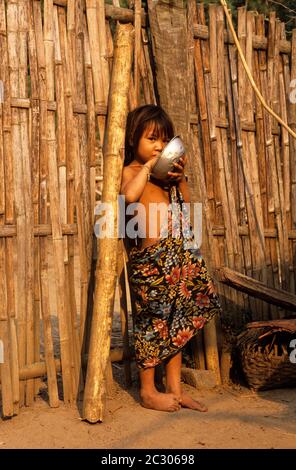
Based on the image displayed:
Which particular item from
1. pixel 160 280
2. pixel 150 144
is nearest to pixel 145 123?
pixel 150 144

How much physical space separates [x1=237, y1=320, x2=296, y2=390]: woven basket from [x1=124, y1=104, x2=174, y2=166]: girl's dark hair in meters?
1.21

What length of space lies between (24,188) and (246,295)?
1.63 metres

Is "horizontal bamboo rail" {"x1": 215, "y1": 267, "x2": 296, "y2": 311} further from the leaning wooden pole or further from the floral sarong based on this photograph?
the leaning wooden pole

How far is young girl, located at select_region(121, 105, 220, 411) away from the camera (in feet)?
12.7

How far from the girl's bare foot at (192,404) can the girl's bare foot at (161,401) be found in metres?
0.04

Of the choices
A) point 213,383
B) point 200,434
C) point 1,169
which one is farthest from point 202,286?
point 1,169

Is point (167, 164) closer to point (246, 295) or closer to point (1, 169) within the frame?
point (1, 169)

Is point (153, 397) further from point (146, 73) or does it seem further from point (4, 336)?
point (146, 73)

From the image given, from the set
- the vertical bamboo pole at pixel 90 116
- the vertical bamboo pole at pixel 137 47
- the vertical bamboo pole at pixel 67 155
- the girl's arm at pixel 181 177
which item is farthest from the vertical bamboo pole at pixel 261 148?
the vertical bamboo pole at pixel 67 155

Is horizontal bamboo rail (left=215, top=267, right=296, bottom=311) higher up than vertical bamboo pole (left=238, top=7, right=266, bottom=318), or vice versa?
vertical bamboo pole (left=238, top=7, right=266, bottom=318)

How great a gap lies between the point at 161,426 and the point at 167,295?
695 mm

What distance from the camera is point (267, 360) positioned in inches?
166

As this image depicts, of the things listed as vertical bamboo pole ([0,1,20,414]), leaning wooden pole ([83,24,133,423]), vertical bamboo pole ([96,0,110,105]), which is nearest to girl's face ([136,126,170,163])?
leaning wooden pole ([83,24,133,423])

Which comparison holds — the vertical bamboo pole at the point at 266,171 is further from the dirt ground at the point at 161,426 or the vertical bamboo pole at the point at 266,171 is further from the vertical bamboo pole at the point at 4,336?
the vertical bamboo pole at the point at 4,336
